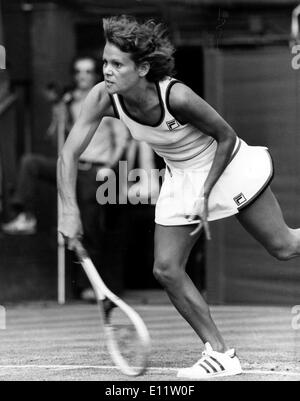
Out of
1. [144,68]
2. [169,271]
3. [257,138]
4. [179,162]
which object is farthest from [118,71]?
[257,138]

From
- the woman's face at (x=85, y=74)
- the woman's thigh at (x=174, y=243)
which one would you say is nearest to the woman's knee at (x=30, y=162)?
the woman's face at (x=85, y=74)

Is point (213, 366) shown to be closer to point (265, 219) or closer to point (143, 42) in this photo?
point (265, 219)

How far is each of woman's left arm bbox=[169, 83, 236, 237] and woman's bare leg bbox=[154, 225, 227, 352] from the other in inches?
7.7

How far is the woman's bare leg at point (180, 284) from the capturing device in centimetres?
615

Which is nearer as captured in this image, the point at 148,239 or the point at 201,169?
the point at 201,169

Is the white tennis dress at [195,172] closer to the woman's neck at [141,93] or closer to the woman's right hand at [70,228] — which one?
the woman's neck at [141,93]

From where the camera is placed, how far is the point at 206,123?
600 cm

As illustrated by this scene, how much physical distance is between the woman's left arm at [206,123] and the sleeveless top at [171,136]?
0.05 metres

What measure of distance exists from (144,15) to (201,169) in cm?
405
